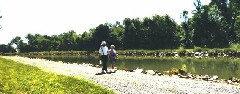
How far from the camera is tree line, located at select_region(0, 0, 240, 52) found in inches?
4498

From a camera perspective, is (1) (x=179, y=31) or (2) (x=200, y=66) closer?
(2) (x=200, y=66)

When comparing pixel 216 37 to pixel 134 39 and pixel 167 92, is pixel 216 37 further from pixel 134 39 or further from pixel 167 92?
pixel 167 92

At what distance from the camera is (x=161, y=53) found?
316 ft

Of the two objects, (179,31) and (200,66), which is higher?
(179,31)

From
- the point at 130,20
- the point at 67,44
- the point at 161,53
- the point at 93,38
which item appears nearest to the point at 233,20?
the point at 161,53

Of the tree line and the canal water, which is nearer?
the canal water

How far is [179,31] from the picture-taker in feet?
458

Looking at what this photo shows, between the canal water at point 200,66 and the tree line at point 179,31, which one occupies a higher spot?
the tree line at point 179,31

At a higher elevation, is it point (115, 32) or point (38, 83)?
point (115, 32)

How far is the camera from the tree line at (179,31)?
375 feet

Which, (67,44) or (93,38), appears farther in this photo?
(67,44)

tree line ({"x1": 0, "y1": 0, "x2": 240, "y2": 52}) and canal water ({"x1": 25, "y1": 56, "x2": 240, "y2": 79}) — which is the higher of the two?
tree line ({"x1": 0, "y1": 0, "x2": 240, "y2": 52})

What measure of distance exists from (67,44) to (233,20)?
94649 mm

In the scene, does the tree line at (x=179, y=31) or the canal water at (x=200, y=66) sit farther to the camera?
the tree line at (x=179, y=31)
